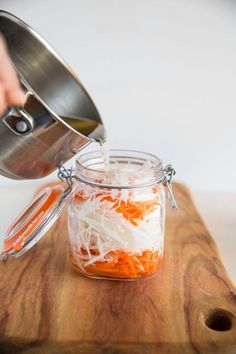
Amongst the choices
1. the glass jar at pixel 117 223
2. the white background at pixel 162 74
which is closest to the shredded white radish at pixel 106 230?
the glass jar at pixel 117 223

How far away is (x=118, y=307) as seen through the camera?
670 mm

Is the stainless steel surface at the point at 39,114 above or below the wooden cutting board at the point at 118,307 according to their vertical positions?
above

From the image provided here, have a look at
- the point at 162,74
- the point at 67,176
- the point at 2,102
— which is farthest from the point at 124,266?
the point at 162,74

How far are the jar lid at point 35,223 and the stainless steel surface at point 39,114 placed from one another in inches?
2.0

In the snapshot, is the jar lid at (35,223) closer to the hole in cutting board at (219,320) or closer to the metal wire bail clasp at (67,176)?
the metal wire bail clasp at (67,176)

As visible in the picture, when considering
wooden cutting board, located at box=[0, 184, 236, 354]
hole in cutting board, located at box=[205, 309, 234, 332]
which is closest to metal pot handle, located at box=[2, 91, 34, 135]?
wooden cutting board, located at box=[0, 184, 236, 354]

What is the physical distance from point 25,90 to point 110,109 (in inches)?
22.4

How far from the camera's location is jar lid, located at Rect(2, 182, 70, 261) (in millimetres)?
745

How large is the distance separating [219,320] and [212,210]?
20.0 inches

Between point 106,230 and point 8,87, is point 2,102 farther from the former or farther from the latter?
point 106,230

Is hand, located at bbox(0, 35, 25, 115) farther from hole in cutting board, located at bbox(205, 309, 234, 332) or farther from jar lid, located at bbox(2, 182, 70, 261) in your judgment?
hole in cutting board, located at bbox(205, 309, 234, 332)

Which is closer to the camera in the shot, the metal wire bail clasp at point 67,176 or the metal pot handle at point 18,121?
the metal pot handle at point 18,121

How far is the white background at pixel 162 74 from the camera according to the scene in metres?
1.11

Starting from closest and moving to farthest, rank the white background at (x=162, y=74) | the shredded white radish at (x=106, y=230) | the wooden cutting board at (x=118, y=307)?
the wooden cutting board at (x=118, y=307) < the shredded white radish at (x=106, y=230) < the white background at (x=162, y=74)
